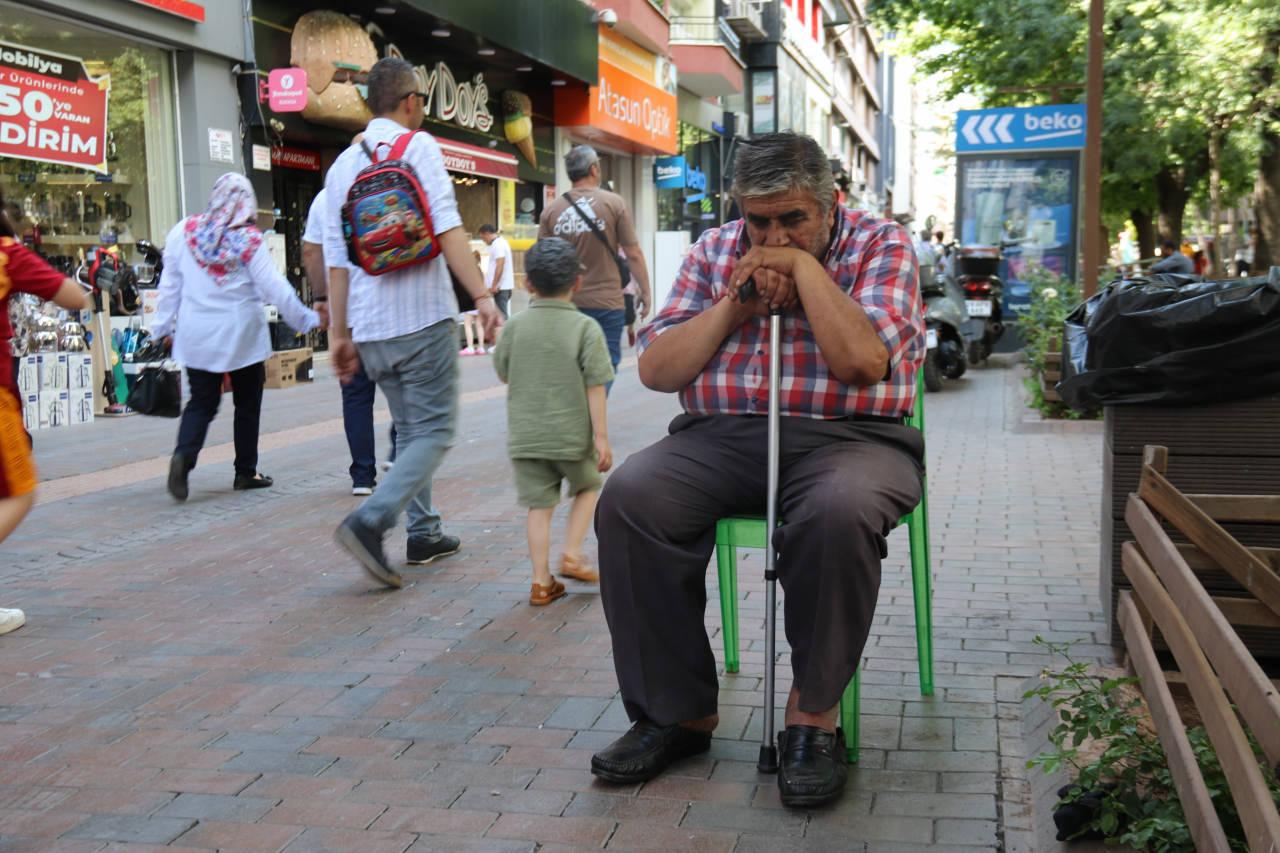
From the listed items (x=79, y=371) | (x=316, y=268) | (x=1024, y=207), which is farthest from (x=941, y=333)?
(x=316, y=268)

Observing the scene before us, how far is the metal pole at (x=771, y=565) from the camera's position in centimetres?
338

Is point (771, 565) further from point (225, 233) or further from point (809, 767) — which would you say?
point (225, 233)

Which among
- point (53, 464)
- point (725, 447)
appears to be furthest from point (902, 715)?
point (53, 464)

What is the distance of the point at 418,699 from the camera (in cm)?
400

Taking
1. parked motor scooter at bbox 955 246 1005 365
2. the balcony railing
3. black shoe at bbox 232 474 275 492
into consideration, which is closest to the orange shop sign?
the balcony railing

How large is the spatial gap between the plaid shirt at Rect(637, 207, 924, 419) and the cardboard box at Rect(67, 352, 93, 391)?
27.1 feet

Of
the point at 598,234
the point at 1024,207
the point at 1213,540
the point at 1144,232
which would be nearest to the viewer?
the point at 1213,540

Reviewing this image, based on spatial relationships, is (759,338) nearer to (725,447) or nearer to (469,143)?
(725,447)

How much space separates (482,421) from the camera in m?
10.9

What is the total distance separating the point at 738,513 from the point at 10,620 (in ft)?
9.00

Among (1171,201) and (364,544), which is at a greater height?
(1171,201)

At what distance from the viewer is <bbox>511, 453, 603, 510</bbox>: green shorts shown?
5.23m

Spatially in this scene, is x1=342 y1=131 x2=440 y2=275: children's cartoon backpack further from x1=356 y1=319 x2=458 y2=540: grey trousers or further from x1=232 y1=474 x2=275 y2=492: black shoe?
x1=232 y1=474 x2=275 y2=492: black shoe

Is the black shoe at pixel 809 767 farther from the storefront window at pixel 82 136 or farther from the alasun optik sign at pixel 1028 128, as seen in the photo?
the alasun optik sign at pixel 1028 128
